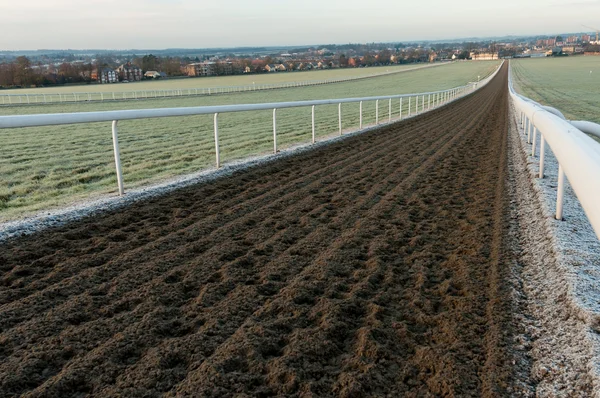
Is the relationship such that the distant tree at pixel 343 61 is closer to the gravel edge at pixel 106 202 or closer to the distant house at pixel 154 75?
the distant house at pixel 154 75

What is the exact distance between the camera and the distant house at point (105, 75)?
3949 inches

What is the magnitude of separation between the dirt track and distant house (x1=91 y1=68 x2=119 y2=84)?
102630 millimetres

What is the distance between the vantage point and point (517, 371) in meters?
2.71

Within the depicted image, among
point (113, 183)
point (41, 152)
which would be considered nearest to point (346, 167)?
point (113, 183)

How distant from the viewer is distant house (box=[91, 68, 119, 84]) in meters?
100

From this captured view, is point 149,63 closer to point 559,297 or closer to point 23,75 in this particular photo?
point 23,75

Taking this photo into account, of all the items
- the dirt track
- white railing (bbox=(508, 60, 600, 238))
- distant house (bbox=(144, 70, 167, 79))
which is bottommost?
distant house (bbox=(144, 70, 167, 79))

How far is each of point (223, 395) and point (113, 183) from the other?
6445 mm

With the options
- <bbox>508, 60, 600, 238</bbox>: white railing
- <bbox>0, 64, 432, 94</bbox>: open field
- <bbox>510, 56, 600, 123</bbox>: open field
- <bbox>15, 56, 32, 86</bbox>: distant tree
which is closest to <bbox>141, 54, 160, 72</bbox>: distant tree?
<bbox>0, 64, 432, 94</bbox>: open field

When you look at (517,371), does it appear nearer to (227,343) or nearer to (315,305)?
(315,305)

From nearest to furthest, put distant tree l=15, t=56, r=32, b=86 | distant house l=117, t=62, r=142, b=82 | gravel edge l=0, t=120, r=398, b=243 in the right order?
1. gravel edge l=0, t=120, r=398, b=243
2. distant tree l=15, t=56, r=32, b=86
3. distant house l=117, t=62, r=142, b=82

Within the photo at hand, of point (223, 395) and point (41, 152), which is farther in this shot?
point (41, 152)

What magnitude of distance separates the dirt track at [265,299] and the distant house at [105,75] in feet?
337

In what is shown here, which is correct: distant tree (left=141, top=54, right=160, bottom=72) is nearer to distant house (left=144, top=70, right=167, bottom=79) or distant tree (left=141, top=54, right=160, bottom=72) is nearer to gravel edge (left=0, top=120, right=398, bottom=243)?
distant house (left=144, top=70, right=167, bottom=79)
